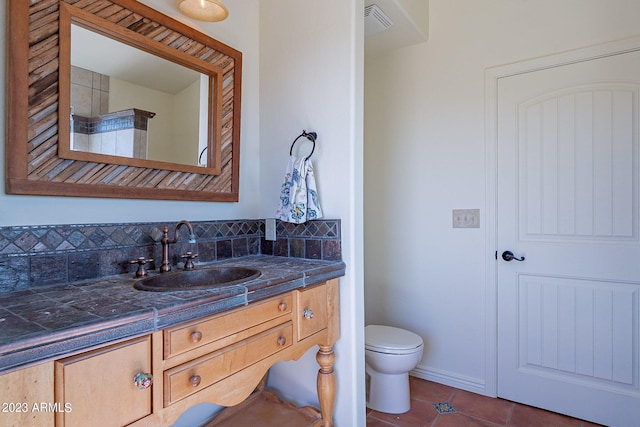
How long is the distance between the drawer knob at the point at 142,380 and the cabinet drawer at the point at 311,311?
1.93ft

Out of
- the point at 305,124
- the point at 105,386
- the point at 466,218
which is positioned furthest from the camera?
the point at 466,218

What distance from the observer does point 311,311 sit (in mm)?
1393

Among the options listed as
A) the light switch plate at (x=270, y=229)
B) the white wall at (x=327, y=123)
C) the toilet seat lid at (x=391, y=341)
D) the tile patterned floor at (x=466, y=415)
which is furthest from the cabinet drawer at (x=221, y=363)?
the tile patterned floor at (x=466, y=415)

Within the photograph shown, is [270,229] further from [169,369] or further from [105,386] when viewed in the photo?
[105,386]

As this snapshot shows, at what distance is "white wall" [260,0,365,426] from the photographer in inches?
63.4

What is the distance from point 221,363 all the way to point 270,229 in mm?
912

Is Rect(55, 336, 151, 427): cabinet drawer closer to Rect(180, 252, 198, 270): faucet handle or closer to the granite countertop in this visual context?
the granite countertop

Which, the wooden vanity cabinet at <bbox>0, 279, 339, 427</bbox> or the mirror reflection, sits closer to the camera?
the wooden vanity cabinet at <bbox>0, 279, 339, 427</bbox>

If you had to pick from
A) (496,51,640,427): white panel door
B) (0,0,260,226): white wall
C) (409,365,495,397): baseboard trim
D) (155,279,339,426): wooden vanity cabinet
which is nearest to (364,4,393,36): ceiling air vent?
(0,0,260,226): white wall

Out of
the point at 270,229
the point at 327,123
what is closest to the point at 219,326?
the point at 270,229

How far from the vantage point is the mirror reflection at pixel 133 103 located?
4.06ft

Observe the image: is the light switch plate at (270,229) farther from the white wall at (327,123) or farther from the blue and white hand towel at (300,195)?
the blue and white hand towel at (300,195)

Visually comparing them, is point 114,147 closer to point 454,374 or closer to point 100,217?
point 100,217

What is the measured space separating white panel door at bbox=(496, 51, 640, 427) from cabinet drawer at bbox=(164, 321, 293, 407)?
1.54 metres
